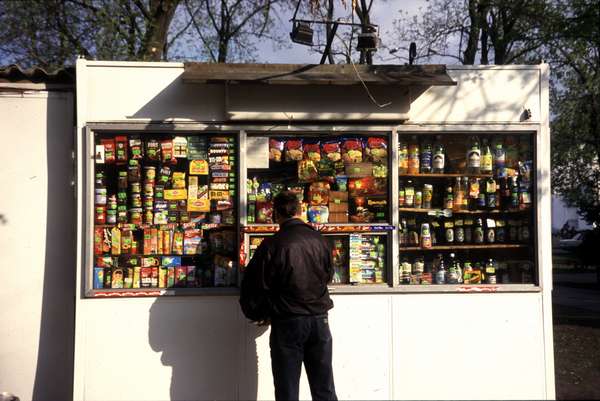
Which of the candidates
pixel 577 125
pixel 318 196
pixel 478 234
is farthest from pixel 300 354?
pixel 577 125

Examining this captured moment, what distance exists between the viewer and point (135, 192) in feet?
16.4

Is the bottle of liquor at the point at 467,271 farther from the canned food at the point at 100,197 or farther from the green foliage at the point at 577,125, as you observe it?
the green foliage at the point at 577,125

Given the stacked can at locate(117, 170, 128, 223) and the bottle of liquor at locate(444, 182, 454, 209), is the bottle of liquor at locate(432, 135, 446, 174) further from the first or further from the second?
the stacked can at locate(117, 170, 128, 223)

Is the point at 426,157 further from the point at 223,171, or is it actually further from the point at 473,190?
the point at 223,171

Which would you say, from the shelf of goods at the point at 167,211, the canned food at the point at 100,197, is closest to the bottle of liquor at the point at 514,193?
the shelf of goods at the point at 167,211

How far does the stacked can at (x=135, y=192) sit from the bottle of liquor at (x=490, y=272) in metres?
3.13

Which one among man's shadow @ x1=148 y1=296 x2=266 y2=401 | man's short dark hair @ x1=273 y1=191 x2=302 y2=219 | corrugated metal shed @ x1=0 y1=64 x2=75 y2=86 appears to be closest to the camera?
man's short dark hair @ x1=273 y1=191 x2=302 y2=219

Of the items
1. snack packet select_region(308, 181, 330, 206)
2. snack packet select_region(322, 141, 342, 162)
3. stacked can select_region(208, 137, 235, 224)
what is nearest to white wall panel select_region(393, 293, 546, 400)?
snack packet select_region(308, 181, 330, 206)

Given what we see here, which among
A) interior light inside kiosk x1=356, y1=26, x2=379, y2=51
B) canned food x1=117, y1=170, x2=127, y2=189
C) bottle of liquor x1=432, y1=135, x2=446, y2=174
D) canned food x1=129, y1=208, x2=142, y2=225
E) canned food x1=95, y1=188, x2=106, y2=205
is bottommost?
canned food x1=129, y1=208, x2=142, y2=225

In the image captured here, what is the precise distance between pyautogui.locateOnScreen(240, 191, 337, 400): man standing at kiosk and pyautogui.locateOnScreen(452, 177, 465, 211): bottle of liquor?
1.62 meters

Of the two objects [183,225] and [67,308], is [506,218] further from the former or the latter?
[67,308]

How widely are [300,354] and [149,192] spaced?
6.59 feet

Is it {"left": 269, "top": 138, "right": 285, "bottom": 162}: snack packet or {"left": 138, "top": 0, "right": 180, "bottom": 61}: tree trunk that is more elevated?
{"left": 138, "top": 0, "right": 180, "bottom": 61}: tree trunk

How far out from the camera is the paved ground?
5.52 metres
